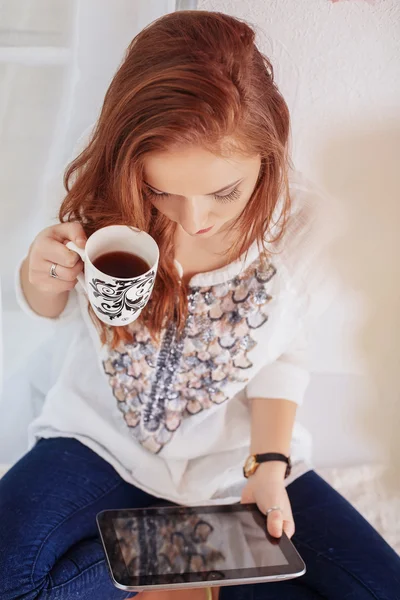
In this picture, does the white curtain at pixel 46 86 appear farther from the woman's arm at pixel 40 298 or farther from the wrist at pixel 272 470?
the wrist at pixel 272 470

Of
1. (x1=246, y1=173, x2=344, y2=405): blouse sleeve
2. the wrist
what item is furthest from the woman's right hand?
the wrist

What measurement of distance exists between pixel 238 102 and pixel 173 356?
1.42 feet

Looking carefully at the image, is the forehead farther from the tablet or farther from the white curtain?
the tablet

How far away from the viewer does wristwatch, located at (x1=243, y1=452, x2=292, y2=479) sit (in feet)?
3.33

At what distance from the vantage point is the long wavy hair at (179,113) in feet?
2.23

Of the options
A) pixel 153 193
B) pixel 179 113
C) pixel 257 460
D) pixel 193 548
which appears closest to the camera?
pixel 179 113

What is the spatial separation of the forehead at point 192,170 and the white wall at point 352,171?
0.30 meters

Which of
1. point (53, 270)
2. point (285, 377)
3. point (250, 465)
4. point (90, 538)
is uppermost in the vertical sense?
point (53, 270)

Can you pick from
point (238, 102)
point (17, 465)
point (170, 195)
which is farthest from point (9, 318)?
point (238, 102)

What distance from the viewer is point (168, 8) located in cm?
92

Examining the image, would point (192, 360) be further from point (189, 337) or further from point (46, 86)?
point (46, 86)

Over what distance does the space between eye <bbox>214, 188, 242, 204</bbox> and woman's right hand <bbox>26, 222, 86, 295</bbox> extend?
177 mm

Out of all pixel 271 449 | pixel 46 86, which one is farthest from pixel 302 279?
pixel 46 86

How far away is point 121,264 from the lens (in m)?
0.74
